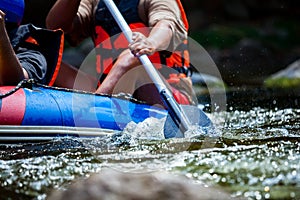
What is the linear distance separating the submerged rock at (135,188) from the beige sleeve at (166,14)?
6.04 ft

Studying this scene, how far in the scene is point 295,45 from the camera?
11.0m

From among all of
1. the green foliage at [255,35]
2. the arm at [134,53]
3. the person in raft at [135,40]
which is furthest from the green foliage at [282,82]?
the green foliage at [255,35]

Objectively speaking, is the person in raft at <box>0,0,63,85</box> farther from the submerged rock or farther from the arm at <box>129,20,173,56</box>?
the submerged rock

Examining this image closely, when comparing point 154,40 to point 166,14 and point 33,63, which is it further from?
point 33,63

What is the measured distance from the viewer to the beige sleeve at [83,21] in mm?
3826

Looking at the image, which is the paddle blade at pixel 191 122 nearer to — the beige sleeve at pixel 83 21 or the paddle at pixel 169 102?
the paddle at pixel 169 102

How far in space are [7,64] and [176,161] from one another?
111cm

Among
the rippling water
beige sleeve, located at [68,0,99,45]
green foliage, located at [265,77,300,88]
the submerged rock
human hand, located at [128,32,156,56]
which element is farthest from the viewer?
green foliage, located at [265,77,300,88]

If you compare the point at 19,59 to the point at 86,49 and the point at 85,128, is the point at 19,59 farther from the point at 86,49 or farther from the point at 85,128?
the point at 86,49

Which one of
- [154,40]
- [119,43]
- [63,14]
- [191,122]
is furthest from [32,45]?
[191,122]

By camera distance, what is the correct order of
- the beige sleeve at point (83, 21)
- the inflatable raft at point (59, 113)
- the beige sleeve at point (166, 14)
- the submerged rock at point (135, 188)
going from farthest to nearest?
the beige sleeve at point (83, 21) → the beige sleeve at point (166, 14) → the inflatable raft at point (59, 113) → the submerged rock at point (135, 188)

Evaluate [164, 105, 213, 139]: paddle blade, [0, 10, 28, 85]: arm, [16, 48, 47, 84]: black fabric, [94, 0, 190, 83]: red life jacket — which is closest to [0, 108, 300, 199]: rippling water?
[164, 105, 213, 139]: paddle blade

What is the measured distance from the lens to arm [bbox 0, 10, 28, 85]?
2.87m

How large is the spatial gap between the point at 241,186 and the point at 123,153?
25.7 inches
